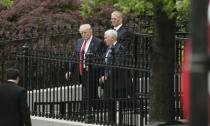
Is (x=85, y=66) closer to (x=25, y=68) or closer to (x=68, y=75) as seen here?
(x=68, y=75)

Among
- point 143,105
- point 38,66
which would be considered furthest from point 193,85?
point 38,66

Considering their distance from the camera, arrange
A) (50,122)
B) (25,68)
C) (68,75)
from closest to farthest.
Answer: (50,122), (68,75), (25,68)

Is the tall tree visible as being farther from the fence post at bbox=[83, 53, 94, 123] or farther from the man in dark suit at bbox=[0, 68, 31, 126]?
the fence post at bbox=[83, 53, 94, 123]

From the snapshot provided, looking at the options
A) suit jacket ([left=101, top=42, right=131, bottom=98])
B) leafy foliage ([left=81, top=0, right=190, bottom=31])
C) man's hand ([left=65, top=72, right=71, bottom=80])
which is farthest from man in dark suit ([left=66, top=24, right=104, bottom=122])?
leafy foliage ([left=81, top=0, right=190, bottom=31])

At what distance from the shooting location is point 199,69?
8.32 feet

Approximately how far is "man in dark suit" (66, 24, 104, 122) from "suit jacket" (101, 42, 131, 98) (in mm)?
310

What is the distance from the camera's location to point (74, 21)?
671 inches

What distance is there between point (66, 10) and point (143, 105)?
7.67m

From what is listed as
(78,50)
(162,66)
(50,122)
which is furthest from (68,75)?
(162,66)

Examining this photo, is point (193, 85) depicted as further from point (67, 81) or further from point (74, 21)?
point (74, 21)

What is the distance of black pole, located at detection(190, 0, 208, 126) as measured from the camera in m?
2.53

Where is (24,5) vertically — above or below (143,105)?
above

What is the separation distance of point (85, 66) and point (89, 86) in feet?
1.14

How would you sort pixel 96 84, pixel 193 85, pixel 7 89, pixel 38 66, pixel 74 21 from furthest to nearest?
pixel 74 21 → pixel 38 66 → pixel 96 84 → pixel 7 89 → pixel 193 85
